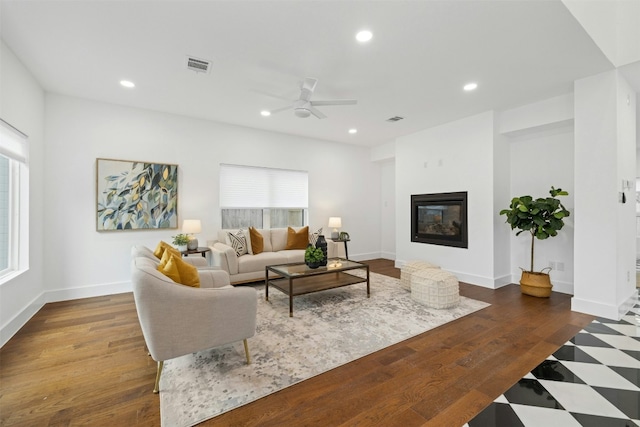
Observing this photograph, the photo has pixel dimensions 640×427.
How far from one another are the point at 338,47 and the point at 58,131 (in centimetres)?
410

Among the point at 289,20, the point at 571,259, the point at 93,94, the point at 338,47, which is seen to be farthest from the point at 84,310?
the point at 571,259

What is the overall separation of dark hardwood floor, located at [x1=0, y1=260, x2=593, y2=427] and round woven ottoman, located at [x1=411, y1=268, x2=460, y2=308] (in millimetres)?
369

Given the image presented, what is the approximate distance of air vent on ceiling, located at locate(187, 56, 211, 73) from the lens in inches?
120

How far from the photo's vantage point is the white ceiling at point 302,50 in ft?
7.63

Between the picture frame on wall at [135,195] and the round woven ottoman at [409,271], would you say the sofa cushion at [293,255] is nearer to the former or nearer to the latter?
the round woven ottoman at [409,271]

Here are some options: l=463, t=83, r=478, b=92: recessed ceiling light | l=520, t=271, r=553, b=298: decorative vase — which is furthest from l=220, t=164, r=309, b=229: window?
l=520, t=271, r=553, b=298: decorative vase

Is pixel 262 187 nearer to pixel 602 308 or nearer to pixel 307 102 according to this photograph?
pixel 307 102

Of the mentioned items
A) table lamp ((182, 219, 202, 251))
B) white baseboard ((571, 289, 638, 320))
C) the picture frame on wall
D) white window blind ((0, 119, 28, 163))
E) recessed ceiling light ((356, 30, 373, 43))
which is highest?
recessed ceiling light ((356, 30, 373, 43))

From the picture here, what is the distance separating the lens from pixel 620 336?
9.16 ft

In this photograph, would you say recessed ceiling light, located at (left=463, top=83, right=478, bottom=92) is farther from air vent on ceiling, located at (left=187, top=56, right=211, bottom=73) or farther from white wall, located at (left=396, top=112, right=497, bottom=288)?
air vent on ceiling, located at (left=187, top=56, right=211, bottom=73)

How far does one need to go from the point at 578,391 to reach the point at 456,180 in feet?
12.2

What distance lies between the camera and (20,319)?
10.0 feet

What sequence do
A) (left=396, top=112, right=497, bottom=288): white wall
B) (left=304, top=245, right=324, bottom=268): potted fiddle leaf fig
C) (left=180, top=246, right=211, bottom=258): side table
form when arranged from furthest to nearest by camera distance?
(left=396, top=112, right=497, bottom=288): white wall < (left=180, top=246, right=211, bottom=258): side table < (left=304, top=245, right=324, bottom=268): potted fiddle leaf fig

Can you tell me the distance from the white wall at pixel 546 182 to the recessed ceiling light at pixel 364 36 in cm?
355
